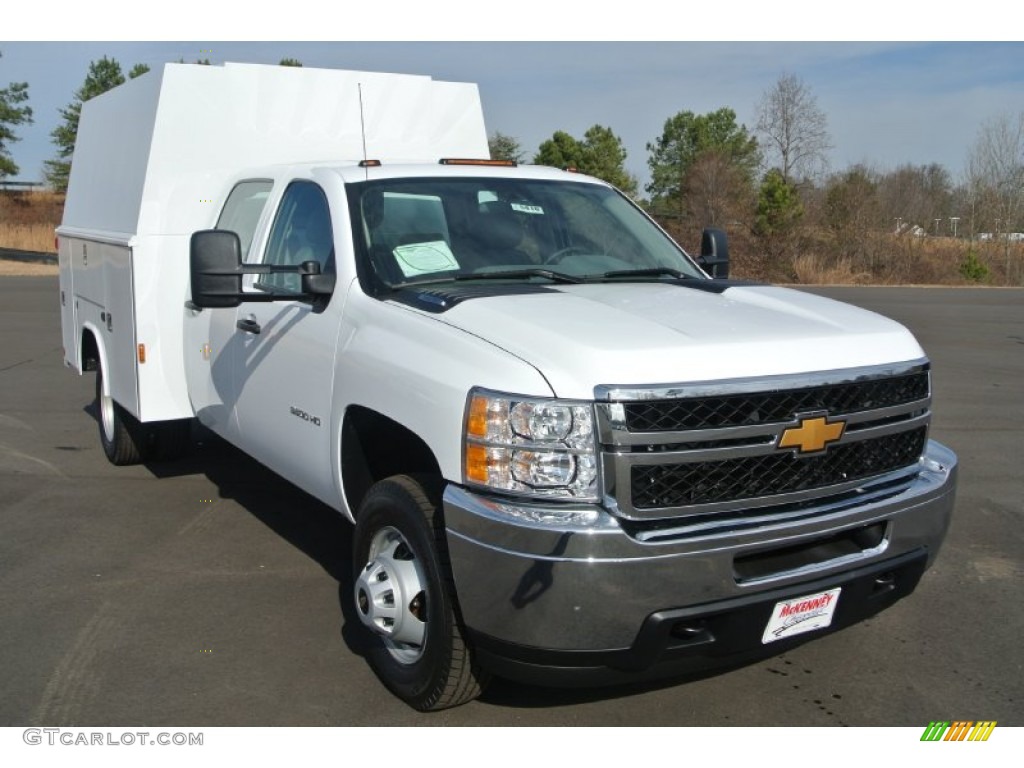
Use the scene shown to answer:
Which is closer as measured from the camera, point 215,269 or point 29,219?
point 215,269

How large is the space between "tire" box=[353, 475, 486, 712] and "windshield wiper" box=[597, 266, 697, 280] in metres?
1.49

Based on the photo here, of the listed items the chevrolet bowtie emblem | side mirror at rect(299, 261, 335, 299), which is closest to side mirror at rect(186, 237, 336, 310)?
side mirror at rect(299, 261, 335, 299)

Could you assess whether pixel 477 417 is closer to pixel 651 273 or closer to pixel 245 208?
pixel 651 273

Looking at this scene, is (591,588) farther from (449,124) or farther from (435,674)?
(449,124)

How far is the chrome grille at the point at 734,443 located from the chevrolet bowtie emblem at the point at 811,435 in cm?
2

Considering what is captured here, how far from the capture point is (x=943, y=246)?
40.2 meters

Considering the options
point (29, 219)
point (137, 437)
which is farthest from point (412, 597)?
point (29, 219)

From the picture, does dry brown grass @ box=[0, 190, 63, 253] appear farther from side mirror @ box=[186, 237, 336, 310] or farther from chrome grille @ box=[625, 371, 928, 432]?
chrome grille @ box=[625, 371, 928, 432]

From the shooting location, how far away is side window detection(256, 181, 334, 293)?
4672 mm

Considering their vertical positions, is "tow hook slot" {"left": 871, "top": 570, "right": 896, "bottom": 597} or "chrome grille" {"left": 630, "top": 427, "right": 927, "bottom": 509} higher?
"chrome grille" {"left": 630, "top": 427, "right": 927, "bottom": 509}

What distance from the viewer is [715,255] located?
552 cm

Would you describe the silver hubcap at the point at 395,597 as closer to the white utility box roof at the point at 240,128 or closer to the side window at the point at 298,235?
the side window at the point at 298,235

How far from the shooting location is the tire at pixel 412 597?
3.45m

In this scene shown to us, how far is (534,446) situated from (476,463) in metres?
0.22
